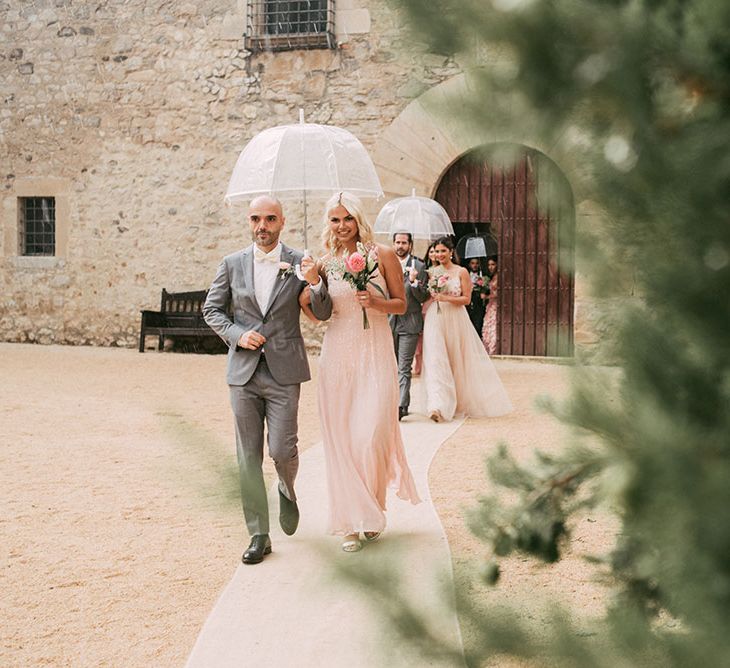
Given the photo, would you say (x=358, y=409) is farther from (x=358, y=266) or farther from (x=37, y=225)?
(x=37, y=225)

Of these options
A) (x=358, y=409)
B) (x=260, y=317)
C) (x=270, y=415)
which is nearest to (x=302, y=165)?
(x=260, y=317)

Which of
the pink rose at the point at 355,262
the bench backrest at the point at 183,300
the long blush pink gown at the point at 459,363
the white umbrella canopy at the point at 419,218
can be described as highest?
the white umbrella canopy at the point at 419,218

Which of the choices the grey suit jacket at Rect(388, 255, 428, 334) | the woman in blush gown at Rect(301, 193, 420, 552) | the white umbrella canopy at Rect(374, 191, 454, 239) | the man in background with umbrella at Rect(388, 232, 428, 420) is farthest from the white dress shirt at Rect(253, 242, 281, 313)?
the white umbrella canopy at Rect(374, 191, 454, 239)

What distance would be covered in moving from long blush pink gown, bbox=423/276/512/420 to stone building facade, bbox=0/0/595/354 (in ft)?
15.2

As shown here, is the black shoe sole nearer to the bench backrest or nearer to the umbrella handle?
the umbrella handle

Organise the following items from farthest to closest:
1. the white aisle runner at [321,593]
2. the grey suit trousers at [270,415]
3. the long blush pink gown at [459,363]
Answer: the long blush pink gown at [459,363] < the grey suit trousers at [270,415] < the white aisle runner at [321,593]

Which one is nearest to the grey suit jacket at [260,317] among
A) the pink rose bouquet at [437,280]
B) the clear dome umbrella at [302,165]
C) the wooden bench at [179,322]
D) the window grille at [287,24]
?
the clear dome umbrella at [302,165]

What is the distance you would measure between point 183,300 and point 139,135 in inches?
99.8

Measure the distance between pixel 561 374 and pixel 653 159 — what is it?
28 centimetres

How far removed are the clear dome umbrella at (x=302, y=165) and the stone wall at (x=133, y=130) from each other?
24.4ft

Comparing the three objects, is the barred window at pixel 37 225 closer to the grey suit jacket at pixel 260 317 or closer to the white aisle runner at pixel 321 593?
the white aisle runner at pixel 321 593

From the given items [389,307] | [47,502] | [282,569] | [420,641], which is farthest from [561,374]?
[47,502]

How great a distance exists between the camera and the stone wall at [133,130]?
1346 centimetres

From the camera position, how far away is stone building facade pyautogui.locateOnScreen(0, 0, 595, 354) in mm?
13258
